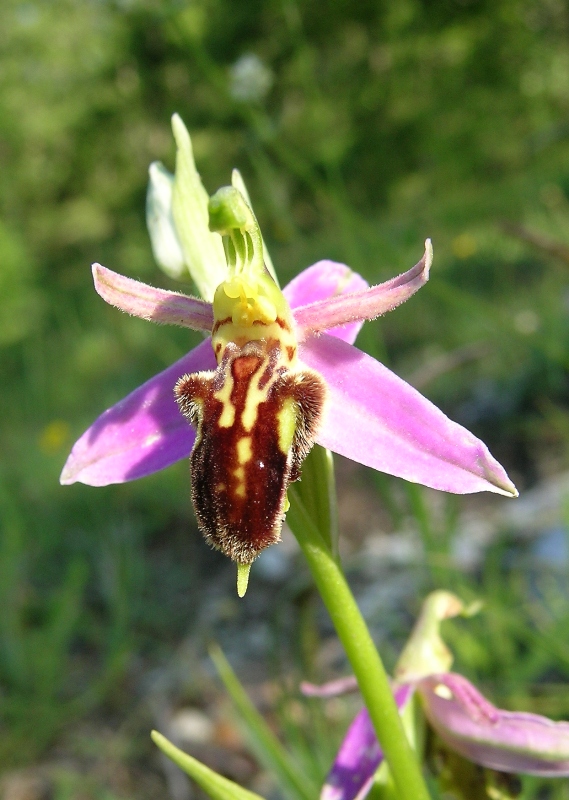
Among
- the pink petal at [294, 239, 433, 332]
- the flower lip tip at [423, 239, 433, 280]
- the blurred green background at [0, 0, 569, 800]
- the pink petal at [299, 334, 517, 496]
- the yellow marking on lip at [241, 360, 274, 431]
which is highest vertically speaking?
the flower lip tip at [423, 239, 433, 280]

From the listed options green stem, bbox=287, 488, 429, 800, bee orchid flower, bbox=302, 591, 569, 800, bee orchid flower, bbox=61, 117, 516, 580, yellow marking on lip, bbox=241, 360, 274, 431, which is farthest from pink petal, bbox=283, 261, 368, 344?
bee orchid flower, bbox=302, 591, 569, 800

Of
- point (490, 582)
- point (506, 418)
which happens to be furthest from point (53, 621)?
point (506, 418)

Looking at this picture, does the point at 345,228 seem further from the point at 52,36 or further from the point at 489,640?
the point at 52,36

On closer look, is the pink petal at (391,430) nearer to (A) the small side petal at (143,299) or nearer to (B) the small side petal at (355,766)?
(A) the small side petal at (143,299)

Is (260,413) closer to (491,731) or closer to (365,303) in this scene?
(365,303)

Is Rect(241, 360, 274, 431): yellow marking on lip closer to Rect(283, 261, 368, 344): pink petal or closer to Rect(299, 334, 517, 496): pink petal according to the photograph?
Rect(299, 334, 517, 496): pink petal

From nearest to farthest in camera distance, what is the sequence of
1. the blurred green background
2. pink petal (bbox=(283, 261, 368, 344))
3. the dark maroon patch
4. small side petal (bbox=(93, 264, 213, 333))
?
the dark maroon patch, small side petal (bbox=(93, 264, 213, 333)), pink petal (bbox=(283, 261, 368, 344)), the blurred green background

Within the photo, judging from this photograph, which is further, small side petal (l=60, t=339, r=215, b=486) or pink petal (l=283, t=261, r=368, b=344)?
pink petal (l=283, t=261, r=368, b=344)
